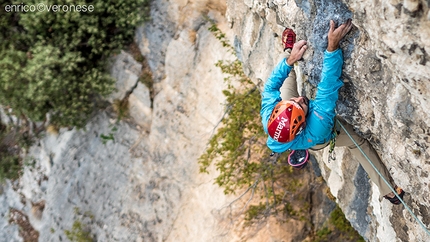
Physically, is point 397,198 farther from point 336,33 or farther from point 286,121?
point 336,33

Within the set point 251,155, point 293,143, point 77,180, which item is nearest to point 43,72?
point 77,180

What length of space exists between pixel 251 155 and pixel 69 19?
5.95 m

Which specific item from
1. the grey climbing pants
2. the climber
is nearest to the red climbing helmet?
the climber

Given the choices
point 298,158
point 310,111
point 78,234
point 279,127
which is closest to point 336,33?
point 310,111

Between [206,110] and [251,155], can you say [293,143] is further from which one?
[206,110]

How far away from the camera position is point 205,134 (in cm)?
1009

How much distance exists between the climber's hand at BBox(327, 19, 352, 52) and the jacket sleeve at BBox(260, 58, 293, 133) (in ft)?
2.71

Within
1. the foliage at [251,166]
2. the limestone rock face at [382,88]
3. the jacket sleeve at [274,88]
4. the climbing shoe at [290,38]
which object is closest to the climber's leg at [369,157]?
the limestone rock face at [382,88]

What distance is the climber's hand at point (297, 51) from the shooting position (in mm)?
4301

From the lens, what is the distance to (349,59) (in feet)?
12.3

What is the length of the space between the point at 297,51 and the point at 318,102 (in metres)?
0.64

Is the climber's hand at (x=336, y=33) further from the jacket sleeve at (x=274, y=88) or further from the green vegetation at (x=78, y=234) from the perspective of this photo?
the green vegetation at (x=78, y=234)

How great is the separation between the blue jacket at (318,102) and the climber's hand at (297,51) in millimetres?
89

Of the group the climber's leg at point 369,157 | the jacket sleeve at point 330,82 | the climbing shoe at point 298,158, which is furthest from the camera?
the climbing shoe at point 298,158
